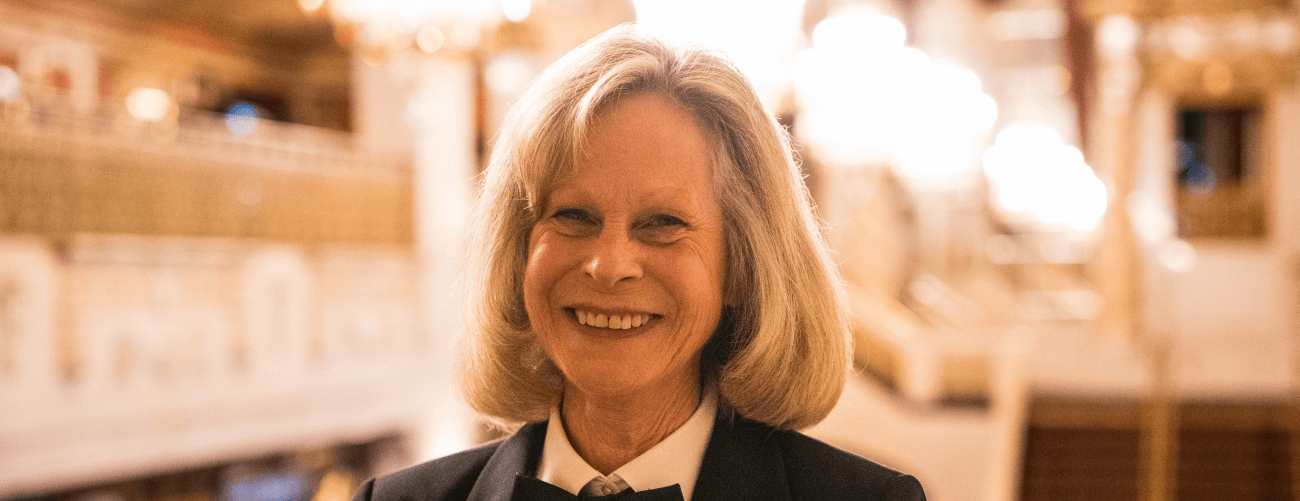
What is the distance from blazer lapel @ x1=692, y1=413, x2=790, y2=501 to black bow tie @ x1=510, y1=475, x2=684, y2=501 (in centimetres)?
6

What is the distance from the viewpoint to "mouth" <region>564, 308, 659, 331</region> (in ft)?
4.13

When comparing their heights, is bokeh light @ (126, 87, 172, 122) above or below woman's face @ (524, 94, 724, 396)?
above

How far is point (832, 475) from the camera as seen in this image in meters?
1.36

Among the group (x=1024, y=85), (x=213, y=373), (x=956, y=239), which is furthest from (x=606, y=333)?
(x=1024, y=85)

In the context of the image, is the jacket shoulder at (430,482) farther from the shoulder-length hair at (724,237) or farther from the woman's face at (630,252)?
the woman's face at (630,252)

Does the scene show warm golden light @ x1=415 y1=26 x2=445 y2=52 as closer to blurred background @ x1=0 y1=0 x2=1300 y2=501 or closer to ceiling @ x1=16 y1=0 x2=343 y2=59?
blurred background @ x1=0 y1=0 x2=1300 y2=501

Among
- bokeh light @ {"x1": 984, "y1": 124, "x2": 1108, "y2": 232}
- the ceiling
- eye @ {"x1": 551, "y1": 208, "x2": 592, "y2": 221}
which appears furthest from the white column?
bokeh light @ {"x1": 984, "y1": 124, "x2": 1108, "y2": 232}

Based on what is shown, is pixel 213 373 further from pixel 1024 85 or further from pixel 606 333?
pixel 1024 85

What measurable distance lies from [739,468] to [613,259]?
352 millimetres

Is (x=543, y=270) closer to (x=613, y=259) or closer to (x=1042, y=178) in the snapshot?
(x=613, y=259)

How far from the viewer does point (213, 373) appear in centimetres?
834

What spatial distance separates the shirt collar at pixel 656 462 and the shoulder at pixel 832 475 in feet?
0.20

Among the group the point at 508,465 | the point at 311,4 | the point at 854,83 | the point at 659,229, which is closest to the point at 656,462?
the point at 508,465

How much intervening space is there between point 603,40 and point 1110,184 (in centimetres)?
1207
